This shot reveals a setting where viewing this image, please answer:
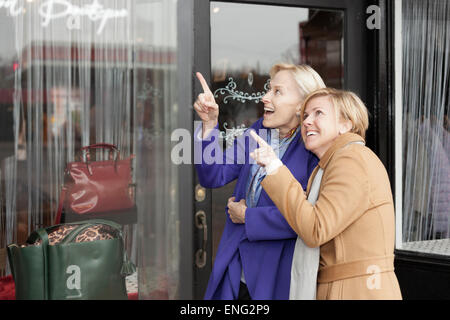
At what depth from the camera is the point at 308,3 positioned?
109 inches

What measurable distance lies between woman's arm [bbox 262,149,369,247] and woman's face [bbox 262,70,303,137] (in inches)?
15.1

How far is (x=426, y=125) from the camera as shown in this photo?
292 centimetres

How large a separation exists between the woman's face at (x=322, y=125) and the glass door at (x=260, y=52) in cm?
100

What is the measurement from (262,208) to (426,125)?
1.74 meters

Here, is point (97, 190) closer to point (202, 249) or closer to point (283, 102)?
point (202, 249)

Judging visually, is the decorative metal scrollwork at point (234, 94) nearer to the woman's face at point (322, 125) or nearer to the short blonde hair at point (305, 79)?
the short blonde hair at point (305, 79)

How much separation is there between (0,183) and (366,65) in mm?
2392

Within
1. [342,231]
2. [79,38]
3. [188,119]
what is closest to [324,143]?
[342,231]

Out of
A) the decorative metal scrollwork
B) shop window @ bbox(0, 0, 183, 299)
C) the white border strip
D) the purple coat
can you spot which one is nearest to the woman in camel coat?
the purple coat

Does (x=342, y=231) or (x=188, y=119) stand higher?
(x=188, y=119)

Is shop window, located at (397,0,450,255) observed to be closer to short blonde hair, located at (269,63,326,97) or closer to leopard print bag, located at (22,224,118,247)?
short blonde hair, located at (269,63,326,97)

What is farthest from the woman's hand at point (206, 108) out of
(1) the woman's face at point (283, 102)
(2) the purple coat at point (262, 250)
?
(1) the woman's face at point (283, 102)

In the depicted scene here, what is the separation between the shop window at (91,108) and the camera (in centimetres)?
263
